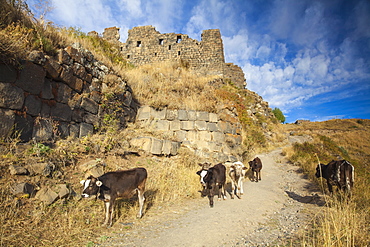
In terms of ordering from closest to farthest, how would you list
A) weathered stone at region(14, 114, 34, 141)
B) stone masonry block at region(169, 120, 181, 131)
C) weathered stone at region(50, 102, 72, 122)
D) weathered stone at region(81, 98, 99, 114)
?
weathered stone at region(14, 114, 34, 141) → weathered stone at region(50, 102, 72, 122) → weathered stone at region(81, 98, 99, 114) → stone masonry block at region(169, 120, 181, 131)

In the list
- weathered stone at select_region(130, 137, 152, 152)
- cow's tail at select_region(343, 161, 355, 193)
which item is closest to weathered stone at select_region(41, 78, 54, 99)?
weathered stone at select_region(130, 137, 152, 152)

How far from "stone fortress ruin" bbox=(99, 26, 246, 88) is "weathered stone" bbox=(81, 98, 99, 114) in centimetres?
1225

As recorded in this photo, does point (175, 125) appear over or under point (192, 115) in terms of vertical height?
under

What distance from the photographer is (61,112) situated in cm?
576

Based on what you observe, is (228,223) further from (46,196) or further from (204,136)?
(204,136)

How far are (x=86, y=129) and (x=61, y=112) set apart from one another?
1.01 metres

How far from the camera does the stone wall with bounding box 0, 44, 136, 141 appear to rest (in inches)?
172

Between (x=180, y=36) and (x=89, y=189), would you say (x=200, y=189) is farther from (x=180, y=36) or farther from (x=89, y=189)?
(x=180, y=36)

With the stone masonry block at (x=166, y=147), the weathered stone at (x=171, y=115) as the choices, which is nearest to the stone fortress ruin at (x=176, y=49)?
the weathered stone at (x=171, y=115)

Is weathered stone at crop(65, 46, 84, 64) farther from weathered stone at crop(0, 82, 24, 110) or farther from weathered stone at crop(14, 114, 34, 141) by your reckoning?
weathered stone at crop(14, 114, 34, 141)

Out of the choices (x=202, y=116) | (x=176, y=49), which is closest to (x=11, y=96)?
(x=202, y=116)

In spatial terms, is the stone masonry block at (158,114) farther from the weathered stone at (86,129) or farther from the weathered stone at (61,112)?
the weathered stone at (61,112)

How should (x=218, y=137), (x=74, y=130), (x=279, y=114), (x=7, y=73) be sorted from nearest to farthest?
(x=7, y=73), (x=74, y=130), (x=218, y=137), (x=279, y=114)

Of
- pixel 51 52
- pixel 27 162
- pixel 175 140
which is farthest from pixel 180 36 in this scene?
pixel 27 162
